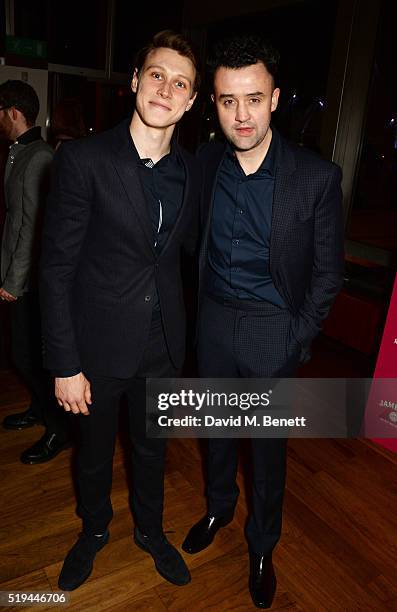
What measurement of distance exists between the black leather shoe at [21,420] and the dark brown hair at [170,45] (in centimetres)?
206

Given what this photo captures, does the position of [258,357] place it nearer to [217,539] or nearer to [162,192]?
[162,192]

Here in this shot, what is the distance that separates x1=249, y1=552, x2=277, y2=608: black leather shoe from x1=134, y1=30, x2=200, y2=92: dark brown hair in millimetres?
1825

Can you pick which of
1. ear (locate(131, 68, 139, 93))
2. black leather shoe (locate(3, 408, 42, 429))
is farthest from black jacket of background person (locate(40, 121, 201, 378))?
black leather shoe (locate(3, 408, 42, 429))

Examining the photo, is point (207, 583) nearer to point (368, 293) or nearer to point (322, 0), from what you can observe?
point (368, 293)

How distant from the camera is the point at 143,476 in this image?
6.13 feet

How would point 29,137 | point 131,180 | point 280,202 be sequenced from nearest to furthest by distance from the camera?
1. point 131,180
2. point 280,202
3. point 29,137

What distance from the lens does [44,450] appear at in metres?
2.57

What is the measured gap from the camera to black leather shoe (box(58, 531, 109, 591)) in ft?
5.98

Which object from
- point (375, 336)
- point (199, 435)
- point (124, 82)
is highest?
point (124, 82)

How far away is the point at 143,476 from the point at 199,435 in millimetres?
1092

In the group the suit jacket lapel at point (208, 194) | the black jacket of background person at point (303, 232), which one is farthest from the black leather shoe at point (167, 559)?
the suit jacket lapel at point (208, 194)

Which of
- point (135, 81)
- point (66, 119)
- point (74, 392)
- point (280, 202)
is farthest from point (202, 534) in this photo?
point (66, 119)

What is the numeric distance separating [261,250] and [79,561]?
137cm

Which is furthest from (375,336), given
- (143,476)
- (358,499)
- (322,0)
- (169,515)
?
(322,0)
